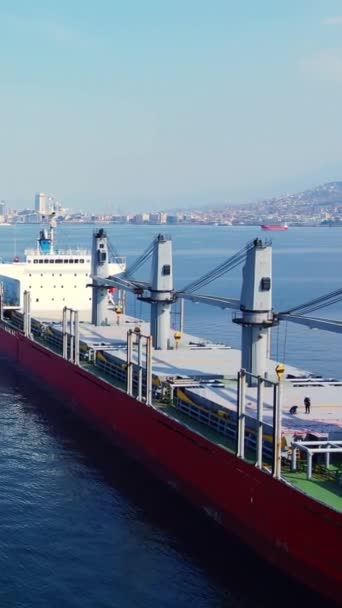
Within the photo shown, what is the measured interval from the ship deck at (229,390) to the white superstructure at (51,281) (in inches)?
280

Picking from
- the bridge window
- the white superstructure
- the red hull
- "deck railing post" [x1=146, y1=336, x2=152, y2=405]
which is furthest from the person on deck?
the white superstructure

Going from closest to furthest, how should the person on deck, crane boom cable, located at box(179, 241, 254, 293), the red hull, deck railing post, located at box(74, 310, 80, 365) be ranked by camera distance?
the red hull < the person on deck < crane boom cable, located at box(179, 241, 254, 293) < deck railing post, located at box(74, 310, 80, 365)

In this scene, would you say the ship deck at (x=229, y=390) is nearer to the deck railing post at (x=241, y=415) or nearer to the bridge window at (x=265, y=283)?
the deck railing post at (x=241, y=415)

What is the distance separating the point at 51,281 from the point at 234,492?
24.6m

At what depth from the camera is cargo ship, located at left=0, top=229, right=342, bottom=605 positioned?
15688 millimetres

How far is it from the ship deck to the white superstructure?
23.4 ft

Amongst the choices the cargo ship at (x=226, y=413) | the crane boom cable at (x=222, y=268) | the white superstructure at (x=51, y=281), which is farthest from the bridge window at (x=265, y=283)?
the white superstructure at (x=51, y=281)

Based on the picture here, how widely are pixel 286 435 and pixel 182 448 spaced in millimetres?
3842

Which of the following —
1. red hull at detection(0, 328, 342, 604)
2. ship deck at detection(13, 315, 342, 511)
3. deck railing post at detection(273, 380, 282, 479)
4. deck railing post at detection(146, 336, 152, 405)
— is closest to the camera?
red hull at detection(0, 328, 342, 604)

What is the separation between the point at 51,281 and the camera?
134ft

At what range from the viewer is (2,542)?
59.5ft

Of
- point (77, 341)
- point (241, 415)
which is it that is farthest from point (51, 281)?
point (241, 415)

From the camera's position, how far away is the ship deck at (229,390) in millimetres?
16562

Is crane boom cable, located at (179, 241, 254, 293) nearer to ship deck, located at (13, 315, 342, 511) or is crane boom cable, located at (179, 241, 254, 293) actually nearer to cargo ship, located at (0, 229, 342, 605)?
cargo ship, located at (0, 229, 342, 605)
